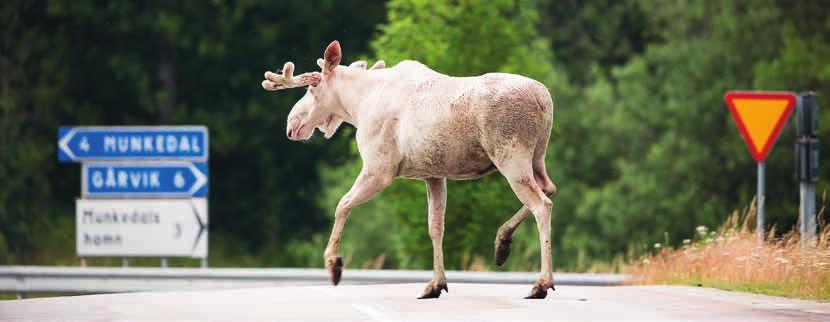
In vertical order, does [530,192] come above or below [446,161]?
below

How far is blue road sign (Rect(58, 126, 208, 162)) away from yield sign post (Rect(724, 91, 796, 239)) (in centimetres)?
641

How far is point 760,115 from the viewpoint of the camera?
48.5 feet

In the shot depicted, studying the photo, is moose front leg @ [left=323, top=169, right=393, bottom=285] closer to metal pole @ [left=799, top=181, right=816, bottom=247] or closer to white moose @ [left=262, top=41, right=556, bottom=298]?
white moose @ [left=262, top=41, right=556, bottom=298]

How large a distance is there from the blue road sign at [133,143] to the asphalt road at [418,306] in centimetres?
681

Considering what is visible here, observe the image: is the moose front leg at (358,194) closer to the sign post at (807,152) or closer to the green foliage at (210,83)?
the sign post at (807,152)

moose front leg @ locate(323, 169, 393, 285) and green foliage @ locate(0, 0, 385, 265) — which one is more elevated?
green foliage @ locate(0, 0, 385, 265)

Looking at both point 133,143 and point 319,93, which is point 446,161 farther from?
point 133,143

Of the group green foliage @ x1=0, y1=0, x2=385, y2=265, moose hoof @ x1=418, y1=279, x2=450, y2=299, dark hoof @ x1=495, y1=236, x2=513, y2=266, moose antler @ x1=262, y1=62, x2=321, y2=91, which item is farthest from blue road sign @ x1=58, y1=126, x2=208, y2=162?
green foliage @ x1=0, y1=0, x2=385, y2=265

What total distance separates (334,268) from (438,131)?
3.61 ft

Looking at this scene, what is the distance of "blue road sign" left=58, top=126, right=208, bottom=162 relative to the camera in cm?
1792

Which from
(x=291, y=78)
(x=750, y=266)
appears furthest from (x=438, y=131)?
(x=750, y=266)

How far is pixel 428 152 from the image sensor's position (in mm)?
9797

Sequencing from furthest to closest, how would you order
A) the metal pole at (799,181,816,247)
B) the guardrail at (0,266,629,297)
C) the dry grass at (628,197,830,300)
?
the guardrail at (0,266,629,297), the metal pole at (799,181,816,247), the dry grass at (628,197,830,300)

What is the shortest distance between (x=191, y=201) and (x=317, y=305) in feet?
27.3
